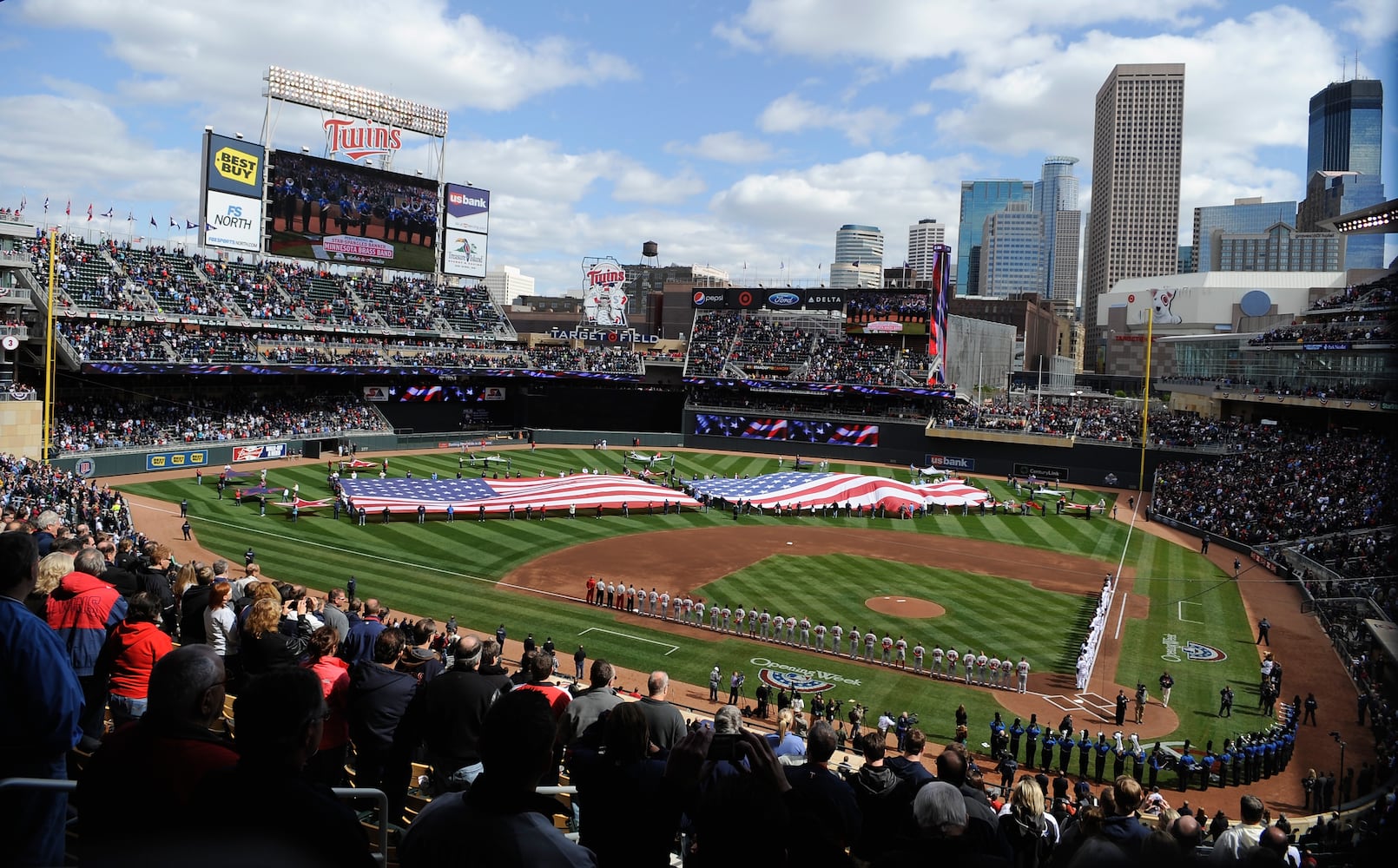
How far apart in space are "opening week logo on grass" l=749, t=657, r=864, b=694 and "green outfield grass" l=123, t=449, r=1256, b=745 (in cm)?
22

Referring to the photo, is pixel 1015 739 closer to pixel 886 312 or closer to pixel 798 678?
pixel 798 678

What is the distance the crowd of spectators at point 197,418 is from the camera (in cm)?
4341

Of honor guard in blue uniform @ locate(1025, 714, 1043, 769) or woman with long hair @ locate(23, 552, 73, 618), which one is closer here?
woman with long hair @ locate(23, 552, 73, 618)

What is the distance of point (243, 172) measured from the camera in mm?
54688

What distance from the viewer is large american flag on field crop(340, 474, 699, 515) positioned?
3781 cm

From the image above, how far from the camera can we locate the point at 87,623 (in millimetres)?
6836

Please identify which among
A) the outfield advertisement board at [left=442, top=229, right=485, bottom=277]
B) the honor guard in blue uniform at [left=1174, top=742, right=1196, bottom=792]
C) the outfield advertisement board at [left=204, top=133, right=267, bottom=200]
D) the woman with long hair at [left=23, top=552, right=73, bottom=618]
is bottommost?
the honor guard in blue uniform at [left=1174, top=742, right=1196, bottom=792]

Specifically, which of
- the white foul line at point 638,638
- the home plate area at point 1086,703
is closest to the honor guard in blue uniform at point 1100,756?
the home plate area at point 1086,703

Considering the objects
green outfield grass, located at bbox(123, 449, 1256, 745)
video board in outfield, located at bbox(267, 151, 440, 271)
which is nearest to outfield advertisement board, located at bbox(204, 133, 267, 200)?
video board in outfield, located at bbox(267, 151, 440, 271)

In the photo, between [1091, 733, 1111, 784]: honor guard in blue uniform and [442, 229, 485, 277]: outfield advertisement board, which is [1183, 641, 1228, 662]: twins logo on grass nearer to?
[1091, 733, 1111, 784]: honor guard in blue uniform

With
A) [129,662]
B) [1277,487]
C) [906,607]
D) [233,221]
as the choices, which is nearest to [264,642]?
[129,662]

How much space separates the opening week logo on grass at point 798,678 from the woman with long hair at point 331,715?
49.8 feet

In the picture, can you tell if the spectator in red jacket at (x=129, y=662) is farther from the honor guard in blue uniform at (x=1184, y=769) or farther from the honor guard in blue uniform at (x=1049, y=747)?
the honor guard in blue uniform at (x=1184, y=769)

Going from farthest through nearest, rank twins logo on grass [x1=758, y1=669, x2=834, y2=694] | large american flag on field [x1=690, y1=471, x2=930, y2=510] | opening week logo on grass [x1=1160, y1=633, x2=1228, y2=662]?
1. large american flag on field [x1=690, y1=471, x2=930, y2=510]
2. opening week logo on grass [x1=1160, y1=633, x2=1228, y2=662]
3. twins logo on grass [x1=758, y1=669, x2=834, y2=694]
